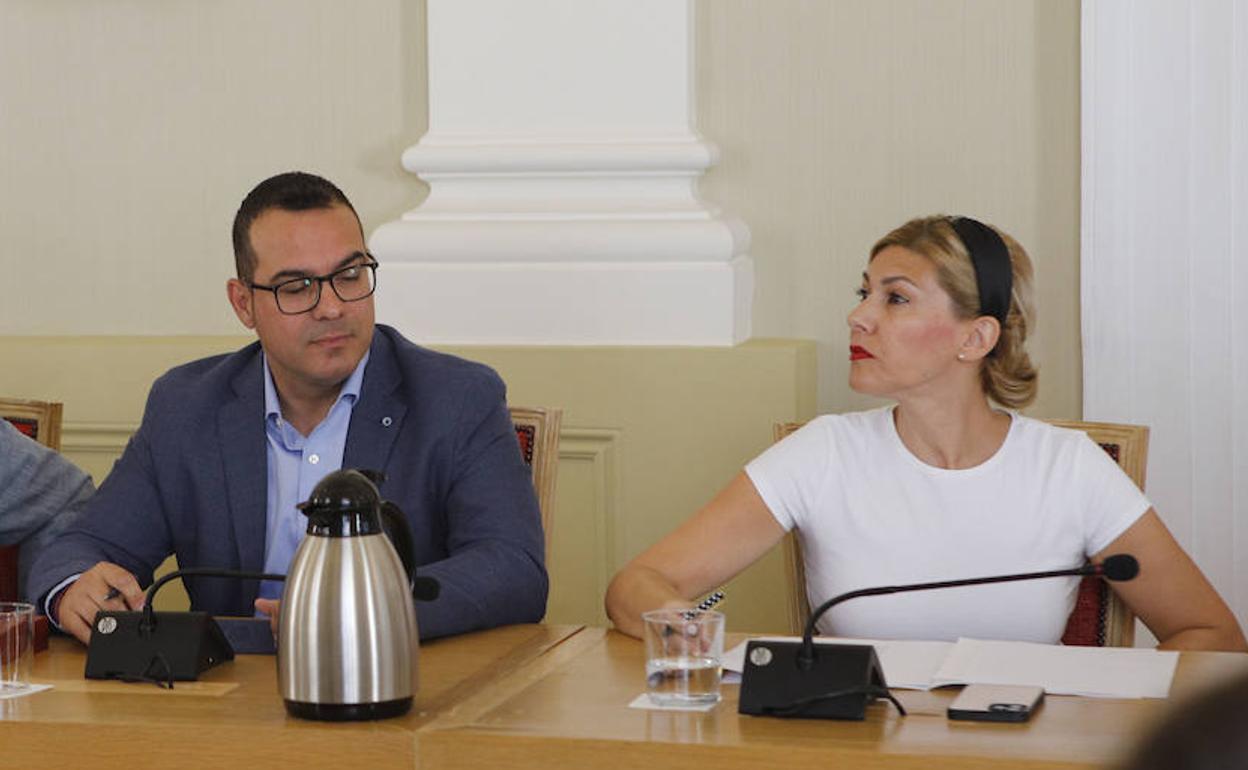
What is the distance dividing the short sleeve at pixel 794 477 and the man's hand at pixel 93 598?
0.86 metres

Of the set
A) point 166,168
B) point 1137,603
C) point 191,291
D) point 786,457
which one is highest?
point 166,168

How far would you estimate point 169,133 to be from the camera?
11.5 feet

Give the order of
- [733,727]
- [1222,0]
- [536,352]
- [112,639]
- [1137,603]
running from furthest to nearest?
[536,352] < [1222,0] < [1137,603] < [112,639] < [733,727]

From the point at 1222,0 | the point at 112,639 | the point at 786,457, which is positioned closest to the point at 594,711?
the point at 112,639

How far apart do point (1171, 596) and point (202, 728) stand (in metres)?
1.29

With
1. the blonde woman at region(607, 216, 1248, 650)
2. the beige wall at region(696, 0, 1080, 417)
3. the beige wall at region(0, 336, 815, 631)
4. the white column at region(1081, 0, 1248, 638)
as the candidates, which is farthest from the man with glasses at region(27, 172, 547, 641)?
the white column at region(1081, 0, 1248, 638)

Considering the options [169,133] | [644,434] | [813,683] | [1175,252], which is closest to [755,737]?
[813,683]

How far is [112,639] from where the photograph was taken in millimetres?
1840

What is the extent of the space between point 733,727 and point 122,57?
8.23 feet

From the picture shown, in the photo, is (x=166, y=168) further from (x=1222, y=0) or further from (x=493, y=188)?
(x=1222, y=0)

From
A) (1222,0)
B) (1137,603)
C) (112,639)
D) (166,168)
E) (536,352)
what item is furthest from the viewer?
(166,168)

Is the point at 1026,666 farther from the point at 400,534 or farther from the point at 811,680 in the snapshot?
the point at 400,534

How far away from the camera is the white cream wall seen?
341 centimetres

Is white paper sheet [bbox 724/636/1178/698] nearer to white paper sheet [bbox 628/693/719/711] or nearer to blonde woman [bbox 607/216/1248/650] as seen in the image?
white paper sheet [bbox 628/693/719/711]
